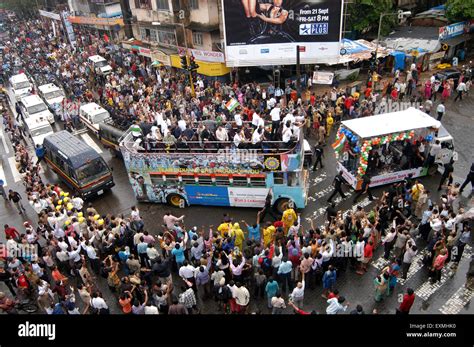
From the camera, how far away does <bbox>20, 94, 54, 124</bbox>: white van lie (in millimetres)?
26634

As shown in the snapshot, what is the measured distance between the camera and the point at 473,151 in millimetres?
18375

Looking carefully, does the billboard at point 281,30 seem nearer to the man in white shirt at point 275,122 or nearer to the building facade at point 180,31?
the building facade at point 180,31

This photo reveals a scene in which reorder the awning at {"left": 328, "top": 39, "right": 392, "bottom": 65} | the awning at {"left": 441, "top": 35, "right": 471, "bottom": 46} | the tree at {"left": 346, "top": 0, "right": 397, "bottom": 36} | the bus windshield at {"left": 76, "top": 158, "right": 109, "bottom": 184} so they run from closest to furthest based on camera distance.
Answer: the bus windshield at {"left": 76, "top": 158, "right": 109, "bottom": 184}
the awning at {"left": 328, "top": 39, "right": 392, "bottom": 65}
the awning at {"left": 441, "top": 35, "right": 471, "bottom": 46}
the tree at {"left": 346, "top": 0, "right": 397, "bottom": 36}

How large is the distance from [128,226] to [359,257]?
780 cm

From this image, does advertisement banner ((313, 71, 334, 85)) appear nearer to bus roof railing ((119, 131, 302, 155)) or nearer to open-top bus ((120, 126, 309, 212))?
open-top bus ((120, 126, 309, 212))

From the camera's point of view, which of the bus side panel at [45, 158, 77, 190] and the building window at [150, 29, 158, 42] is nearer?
the bus side panel at [45, 158, 77, 190]

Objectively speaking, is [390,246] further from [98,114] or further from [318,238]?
[98,114]

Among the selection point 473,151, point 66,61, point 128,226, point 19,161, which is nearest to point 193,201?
point 128,226

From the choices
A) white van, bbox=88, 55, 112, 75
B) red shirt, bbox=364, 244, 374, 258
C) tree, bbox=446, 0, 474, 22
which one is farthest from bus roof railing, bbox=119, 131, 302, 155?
tree, bbox=446, 0, 474, 22

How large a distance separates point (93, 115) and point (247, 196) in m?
13.4

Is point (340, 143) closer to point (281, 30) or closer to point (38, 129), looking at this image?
point (281, 30)

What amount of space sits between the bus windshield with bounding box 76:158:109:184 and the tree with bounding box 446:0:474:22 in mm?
26698

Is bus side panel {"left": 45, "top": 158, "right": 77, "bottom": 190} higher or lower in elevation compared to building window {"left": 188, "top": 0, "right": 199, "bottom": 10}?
lower

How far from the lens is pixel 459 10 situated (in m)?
28.0
